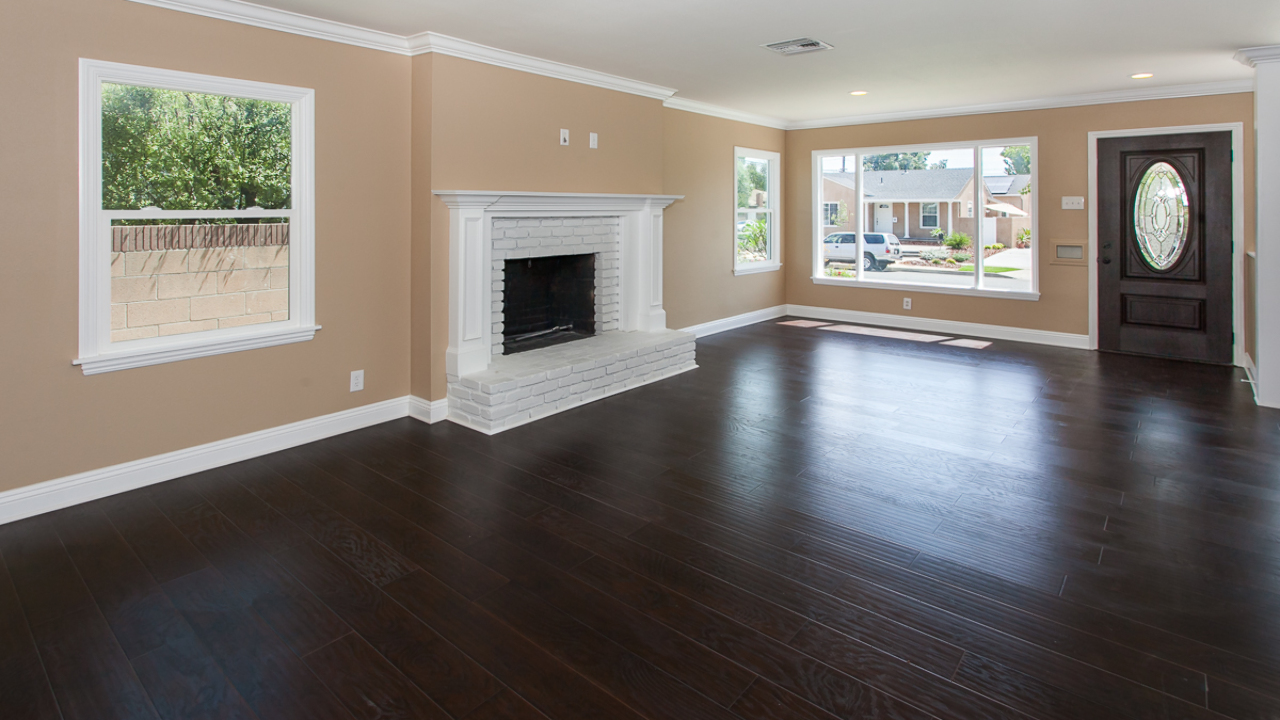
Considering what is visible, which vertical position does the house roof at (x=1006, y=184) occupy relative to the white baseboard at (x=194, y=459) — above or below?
above

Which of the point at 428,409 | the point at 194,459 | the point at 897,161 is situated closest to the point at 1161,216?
the point at 897,161

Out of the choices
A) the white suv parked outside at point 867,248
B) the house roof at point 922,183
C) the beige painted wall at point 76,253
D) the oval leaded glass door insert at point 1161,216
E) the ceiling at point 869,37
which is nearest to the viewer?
the beige painted wall at point 76,253

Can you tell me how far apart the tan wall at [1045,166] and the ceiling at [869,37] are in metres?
0.35

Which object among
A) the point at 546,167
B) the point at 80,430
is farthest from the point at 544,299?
the point at 80,430

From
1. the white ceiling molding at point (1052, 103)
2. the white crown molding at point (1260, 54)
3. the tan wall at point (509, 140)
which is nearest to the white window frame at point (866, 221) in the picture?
the white ceiling molding at point (1052, 103)

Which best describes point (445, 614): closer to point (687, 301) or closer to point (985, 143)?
point (687, 301)

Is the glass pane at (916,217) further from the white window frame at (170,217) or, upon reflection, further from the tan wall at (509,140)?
the white window frame at (170,217)

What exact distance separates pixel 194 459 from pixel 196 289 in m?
0.86

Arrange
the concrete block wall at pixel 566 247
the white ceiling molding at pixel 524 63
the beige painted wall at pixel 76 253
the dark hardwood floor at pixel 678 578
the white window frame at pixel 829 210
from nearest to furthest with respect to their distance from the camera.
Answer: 1. the dark hardwood floor at pixel 678 578
2. the beige painted wall at pixel 76 253
3. the white ceiling molding at pixel 524 63
4. the concrete block wall at pixel 566 247
5. the white window frame at pixel 829 210

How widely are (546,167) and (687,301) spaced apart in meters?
2.55

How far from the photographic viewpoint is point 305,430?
414 centimetres

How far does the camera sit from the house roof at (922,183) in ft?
23.4

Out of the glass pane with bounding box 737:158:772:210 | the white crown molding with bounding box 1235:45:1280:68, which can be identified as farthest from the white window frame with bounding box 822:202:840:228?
the white crown molding with bounding box 1235:45:1280:68

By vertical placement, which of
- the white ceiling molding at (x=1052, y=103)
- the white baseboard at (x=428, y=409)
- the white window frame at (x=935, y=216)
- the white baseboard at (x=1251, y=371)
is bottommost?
the white baseboard at (x=428, y=409)
